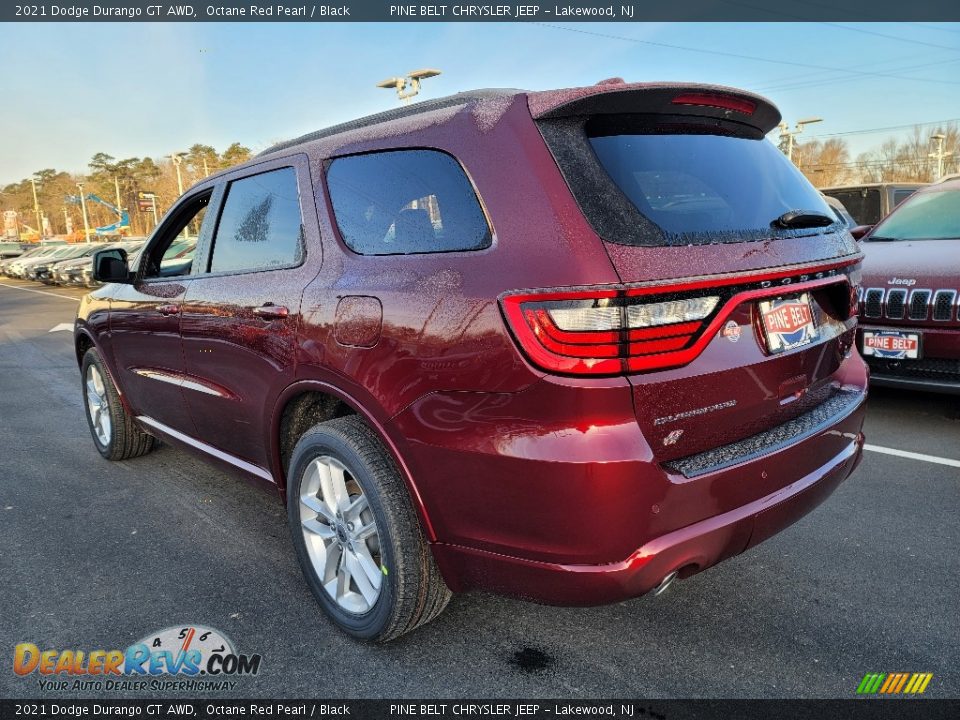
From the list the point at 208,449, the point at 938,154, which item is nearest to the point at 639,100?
the point at 208,449

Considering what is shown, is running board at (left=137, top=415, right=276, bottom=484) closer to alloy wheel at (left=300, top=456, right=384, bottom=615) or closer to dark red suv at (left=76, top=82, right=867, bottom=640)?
dark red suv at (left=76, top=82, right=867, bottom=640)

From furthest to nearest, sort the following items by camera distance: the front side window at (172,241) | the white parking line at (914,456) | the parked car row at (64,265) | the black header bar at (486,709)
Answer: the parked car row at (64,265) < the white parking line at (914,456) < the front side window at (172,241) < the black header bar at (486,709)

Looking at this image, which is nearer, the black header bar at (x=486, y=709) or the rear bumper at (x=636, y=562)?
the rear bumper at (x=636, y=562)

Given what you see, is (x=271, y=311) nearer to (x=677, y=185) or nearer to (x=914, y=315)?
(x=677, y=185)

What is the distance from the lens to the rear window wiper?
2.26 metres

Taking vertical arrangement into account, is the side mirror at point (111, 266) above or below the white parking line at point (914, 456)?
above

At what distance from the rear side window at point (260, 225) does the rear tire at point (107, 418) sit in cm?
165

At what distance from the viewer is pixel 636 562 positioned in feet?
6.03

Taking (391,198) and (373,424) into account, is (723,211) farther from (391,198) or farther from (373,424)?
(373,424)

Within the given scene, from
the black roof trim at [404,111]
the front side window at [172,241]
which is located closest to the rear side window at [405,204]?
the black roof trim at [404,111]

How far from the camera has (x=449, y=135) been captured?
7.11ft

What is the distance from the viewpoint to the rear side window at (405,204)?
2082mm

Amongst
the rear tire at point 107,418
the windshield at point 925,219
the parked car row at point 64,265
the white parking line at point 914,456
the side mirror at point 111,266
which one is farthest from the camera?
the parked car row at point 64,265

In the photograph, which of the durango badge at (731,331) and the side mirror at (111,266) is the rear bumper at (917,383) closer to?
the durango badge at (731,331)
